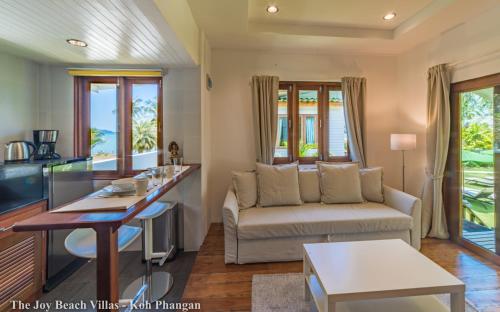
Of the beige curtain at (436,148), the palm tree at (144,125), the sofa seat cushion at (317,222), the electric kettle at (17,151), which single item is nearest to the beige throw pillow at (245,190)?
the sofa seat cushion at (317,222)

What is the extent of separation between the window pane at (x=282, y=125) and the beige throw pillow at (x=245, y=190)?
0.84 meters

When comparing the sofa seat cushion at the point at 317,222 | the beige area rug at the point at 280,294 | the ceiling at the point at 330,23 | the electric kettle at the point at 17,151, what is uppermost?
the ceiling at the point at 330,23

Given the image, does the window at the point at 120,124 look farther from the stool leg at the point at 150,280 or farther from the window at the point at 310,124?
the window at the point at 310,124

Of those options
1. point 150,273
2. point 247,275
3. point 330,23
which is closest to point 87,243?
A: point 150,273

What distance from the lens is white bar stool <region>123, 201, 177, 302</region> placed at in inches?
71.2

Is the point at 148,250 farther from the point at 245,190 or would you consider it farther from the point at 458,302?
the point at 458,302

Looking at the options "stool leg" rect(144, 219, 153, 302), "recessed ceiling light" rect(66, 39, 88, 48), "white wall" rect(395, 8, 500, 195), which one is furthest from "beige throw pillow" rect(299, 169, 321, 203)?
"recessed ceiling light" rect(66, 39, 88, 48)

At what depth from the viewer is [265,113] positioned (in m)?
3.33

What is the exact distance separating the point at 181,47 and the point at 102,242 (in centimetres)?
175

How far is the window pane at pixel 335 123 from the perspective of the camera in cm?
A: 360

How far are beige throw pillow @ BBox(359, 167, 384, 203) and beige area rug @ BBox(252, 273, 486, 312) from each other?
127 cm

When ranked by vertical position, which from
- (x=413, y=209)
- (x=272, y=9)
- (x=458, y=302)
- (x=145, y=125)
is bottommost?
(x=458, y=302)

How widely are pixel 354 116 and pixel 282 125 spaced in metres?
1.08

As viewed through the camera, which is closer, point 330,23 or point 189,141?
point 189,141
